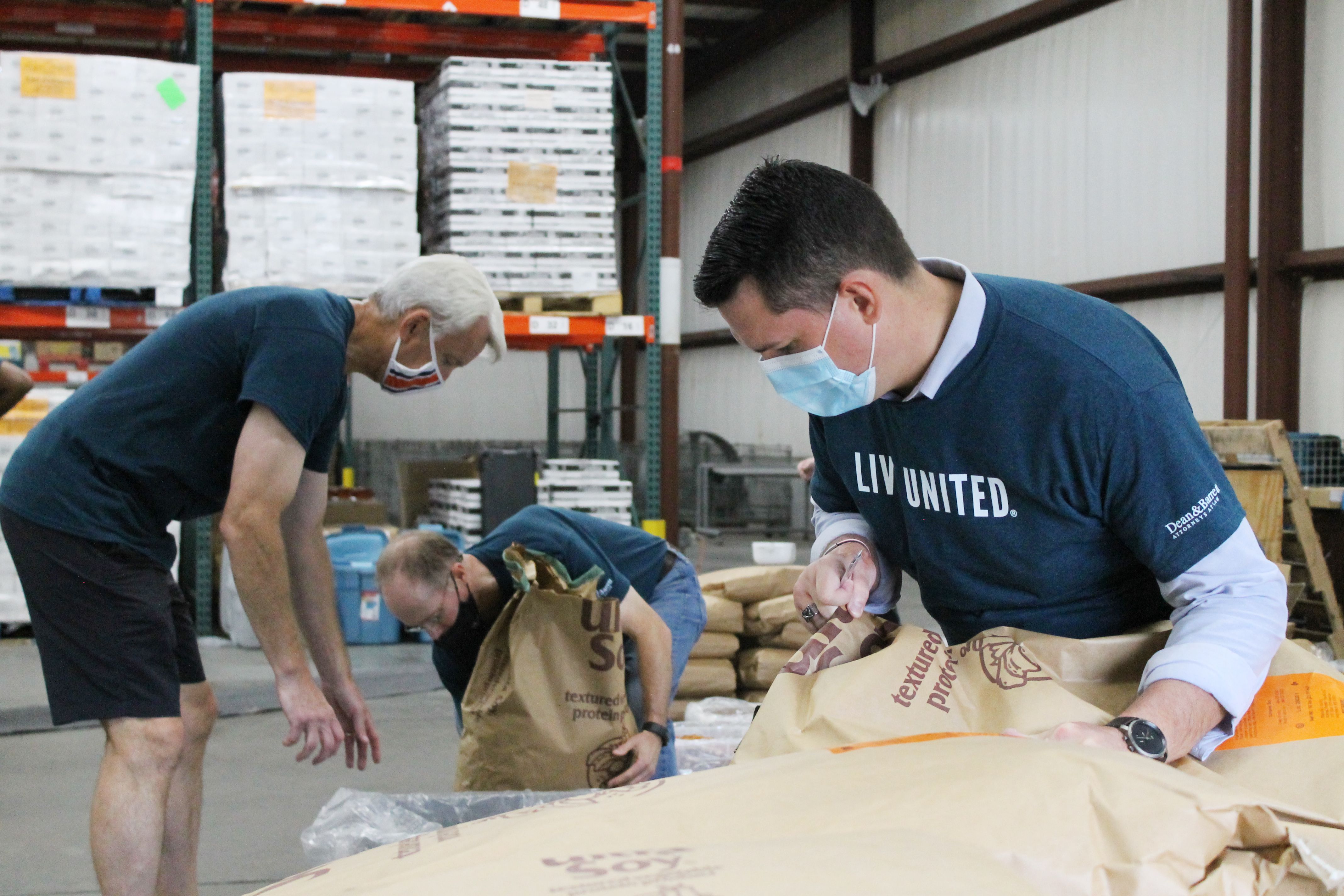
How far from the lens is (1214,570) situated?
1.38 meters

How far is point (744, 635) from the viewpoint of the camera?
5.32 m

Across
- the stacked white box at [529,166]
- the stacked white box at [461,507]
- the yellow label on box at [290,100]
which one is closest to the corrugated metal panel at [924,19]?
the stacked white box at [529,166]

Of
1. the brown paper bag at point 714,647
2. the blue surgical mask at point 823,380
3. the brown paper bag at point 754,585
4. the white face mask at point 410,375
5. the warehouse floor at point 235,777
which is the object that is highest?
the white face mask at point 410,375

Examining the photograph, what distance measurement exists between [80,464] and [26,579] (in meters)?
0.25

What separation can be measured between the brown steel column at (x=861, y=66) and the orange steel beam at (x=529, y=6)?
6.13 meters

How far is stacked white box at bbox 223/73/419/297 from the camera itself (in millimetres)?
6309

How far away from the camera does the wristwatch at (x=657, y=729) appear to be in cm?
306

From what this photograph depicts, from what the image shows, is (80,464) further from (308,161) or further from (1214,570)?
(308,161)

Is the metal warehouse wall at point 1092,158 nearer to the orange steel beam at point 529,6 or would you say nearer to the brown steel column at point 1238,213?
the brown steel column at point 1238,213

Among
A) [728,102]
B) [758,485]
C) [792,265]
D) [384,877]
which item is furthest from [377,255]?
[728,102]

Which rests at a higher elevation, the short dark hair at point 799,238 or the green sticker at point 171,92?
the green sticker at point 171,92

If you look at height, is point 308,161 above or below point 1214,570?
above

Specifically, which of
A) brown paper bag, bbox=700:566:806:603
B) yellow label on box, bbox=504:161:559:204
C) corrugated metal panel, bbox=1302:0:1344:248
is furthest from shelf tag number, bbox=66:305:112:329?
corrugated metal panel, bbox=1302:0:1344:248

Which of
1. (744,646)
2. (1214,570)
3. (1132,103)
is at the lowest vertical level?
(744,646)
